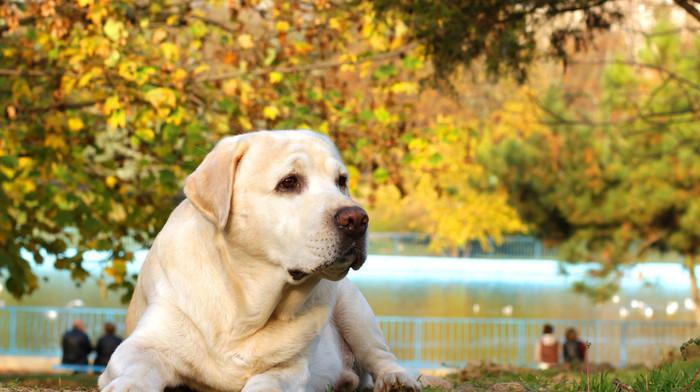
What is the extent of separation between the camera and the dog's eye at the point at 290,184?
13.9ft

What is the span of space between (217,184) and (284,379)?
81 cm

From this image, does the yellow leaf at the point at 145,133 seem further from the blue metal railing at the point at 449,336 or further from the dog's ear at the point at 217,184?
the blue metal railing at the point at 449,336

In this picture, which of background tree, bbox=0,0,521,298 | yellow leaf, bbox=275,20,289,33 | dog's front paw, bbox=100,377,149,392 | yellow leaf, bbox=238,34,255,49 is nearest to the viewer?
dog's front paw, bbox=100,377,149,392

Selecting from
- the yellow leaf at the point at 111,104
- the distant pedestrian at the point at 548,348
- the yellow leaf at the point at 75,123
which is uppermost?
the yellow leaf at the point at 111,104

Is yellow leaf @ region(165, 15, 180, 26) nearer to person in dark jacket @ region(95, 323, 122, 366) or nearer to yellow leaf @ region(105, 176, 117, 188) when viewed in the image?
yellow leaf @ region(105, 176, 117, 188)

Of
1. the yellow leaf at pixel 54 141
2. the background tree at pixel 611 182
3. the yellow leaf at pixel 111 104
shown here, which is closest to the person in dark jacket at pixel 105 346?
the yellow leaf at pixel 54 141

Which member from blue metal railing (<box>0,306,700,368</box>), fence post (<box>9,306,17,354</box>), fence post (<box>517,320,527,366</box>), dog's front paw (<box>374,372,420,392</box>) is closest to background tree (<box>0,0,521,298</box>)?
dog's front paw (<box>374,372,420,392</box>)

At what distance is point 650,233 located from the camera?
2766 cm

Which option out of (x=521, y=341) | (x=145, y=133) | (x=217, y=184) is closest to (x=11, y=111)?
(x=145, y=133)

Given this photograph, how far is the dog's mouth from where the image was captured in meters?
4.07

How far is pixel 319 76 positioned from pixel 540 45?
357 cm

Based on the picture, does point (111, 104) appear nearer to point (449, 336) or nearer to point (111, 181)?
point (111, 181)

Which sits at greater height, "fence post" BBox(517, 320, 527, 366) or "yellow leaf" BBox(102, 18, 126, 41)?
"yellow leaf" BBox(102, 18, 126, 41)

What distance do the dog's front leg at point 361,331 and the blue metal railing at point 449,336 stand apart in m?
18.4
